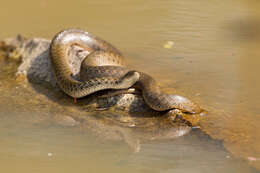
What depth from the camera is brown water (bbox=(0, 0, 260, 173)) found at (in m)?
5.17

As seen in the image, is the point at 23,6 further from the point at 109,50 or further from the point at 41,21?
the point at 109,50

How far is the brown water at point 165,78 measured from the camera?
204 inches

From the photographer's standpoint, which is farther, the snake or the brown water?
the snake

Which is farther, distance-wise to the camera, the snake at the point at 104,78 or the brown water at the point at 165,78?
the snake at the point at 104,78

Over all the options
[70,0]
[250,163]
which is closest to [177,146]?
[250,163]

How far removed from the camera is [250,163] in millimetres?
5055

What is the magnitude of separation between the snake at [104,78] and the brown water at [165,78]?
0.50m

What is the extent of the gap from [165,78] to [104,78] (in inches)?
55.9

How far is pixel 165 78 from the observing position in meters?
7.66

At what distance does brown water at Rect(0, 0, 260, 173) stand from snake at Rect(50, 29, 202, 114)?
50cm

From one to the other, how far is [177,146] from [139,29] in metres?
5.41

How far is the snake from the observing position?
6250mm

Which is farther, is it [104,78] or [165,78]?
[165,78]

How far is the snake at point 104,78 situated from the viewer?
20.5 ft
